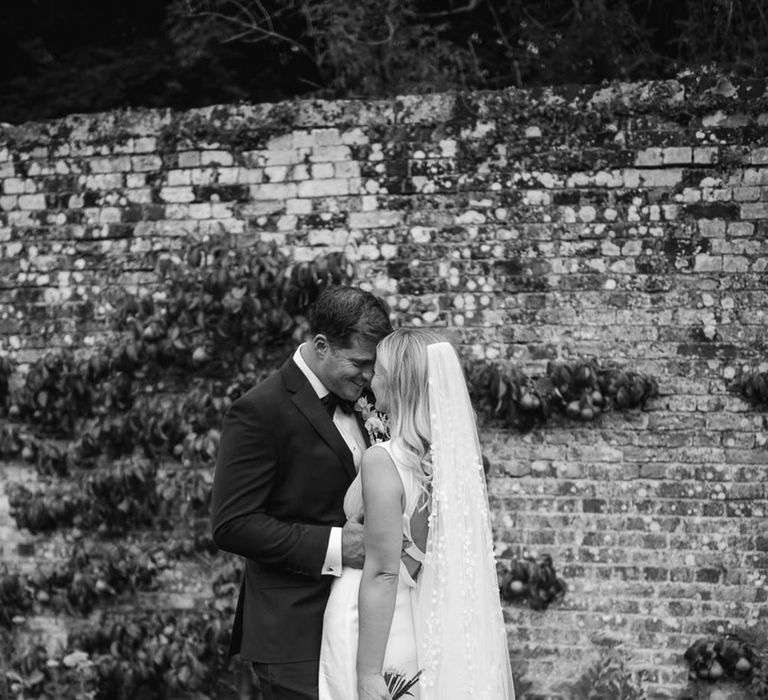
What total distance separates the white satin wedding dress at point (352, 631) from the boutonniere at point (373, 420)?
247 millimetres

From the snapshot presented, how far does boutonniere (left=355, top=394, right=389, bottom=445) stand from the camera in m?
3.45

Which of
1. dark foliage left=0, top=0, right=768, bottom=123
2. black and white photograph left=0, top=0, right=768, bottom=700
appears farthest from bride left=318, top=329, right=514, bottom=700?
dark foliage left=0, top=0, right=768, bottom=123

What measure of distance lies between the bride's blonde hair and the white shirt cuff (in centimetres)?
34

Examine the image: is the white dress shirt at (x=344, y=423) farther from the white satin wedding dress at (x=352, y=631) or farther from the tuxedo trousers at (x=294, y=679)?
the tuxedo trousers at (x=294, y=679)

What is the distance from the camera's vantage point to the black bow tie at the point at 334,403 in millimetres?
3527

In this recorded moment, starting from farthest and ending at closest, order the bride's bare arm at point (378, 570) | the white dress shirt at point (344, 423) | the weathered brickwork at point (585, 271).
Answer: the weathered brickwork at point (585, 271)
the white dress shirt at point (344, 423)
the bride's bare arm at point (378, 570)

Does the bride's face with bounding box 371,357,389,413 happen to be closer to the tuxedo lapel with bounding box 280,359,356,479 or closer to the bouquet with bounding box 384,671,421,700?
the tuxedo lapel with bounding box 280,359,356,479

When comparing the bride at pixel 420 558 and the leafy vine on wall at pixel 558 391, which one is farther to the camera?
the leafy vine on wall at pixel 558 391

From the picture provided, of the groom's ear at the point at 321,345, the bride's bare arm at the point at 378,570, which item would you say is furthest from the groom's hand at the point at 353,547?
the groom's ear at the point at 321,345

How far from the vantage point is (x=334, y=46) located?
6.65m

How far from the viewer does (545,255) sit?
5.09 meters

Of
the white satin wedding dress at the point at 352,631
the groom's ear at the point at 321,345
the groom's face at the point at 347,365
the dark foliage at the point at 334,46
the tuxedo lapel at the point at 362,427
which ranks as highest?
the dark foliage at the point at 334,46

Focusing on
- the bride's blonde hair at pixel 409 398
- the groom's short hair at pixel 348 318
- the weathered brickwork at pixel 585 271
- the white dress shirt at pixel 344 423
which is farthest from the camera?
the weathered brickwork at pixel 585 271

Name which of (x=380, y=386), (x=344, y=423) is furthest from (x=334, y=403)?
(x=380, y=386)
